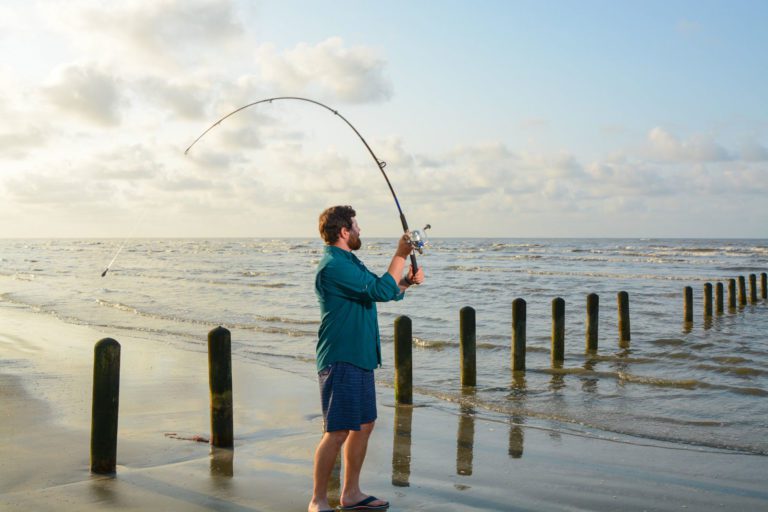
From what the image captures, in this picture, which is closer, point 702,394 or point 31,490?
point 31,490

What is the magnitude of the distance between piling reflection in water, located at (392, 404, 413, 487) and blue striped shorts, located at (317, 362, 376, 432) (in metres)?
1.34

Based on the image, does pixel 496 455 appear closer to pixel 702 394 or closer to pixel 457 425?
pixel 457 425

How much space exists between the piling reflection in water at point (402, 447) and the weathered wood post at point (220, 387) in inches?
63.5

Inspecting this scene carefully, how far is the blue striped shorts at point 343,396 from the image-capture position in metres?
4.75

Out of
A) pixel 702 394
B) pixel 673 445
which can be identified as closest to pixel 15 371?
pixel 673 445

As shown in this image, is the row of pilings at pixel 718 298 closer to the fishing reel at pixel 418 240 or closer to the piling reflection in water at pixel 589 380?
the piling reflection in water at pixel 589 380

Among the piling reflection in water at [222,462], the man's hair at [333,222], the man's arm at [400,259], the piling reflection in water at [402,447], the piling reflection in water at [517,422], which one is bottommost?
A: the piling reflection in water at [517,422]

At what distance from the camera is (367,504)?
16.9 ft

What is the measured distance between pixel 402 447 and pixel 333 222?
316 centimetres

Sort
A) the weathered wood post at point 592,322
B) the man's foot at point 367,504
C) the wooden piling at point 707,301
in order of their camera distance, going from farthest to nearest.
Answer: the wooden piling at point 707,301 < the weathered wood post at point 592,322 < the man's foot at point 367,504

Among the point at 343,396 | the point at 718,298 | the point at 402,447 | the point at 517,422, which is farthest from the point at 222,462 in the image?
the point at 718,298

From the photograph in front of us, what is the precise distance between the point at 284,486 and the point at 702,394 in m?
7.58

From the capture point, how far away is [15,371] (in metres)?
11.4

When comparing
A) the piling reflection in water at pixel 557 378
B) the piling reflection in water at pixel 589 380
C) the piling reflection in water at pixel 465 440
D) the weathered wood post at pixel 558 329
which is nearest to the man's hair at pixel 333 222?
the piling reflection in water at pixel 465 440
